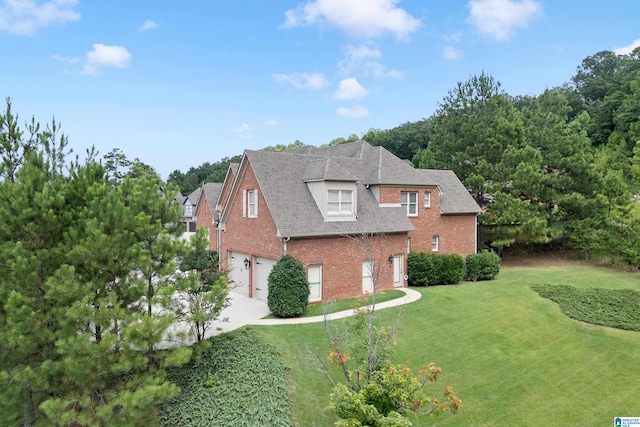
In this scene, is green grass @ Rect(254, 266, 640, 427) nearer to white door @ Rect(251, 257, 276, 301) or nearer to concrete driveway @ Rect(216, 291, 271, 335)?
concrete driveway @ Rect(216, 291, 271, 335)

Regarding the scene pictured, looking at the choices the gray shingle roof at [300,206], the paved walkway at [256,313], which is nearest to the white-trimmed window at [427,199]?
the gray shingle roof at [300,206]

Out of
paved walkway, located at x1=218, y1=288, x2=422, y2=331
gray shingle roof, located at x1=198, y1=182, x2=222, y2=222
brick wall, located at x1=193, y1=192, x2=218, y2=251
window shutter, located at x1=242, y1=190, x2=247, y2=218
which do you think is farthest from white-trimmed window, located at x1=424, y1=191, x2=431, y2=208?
brick wall, located at x1=193, y1=192, x2=218, y2=251

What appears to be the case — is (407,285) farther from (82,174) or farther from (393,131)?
(393,131)

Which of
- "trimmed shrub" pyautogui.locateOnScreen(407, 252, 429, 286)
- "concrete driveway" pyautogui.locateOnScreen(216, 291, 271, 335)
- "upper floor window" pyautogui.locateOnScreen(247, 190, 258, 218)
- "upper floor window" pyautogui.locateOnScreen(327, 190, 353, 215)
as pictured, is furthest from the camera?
"trimmed shrub" pyautogui.locateOnScreen(407, 252, 429, 286)

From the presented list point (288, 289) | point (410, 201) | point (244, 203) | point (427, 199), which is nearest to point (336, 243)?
point (288, 289)

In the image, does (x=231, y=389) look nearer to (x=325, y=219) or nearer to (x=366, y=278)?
(x=325, y=219)

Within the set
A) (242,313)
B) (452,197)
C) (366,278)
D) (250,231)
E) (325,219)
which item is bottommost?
(242,313)
